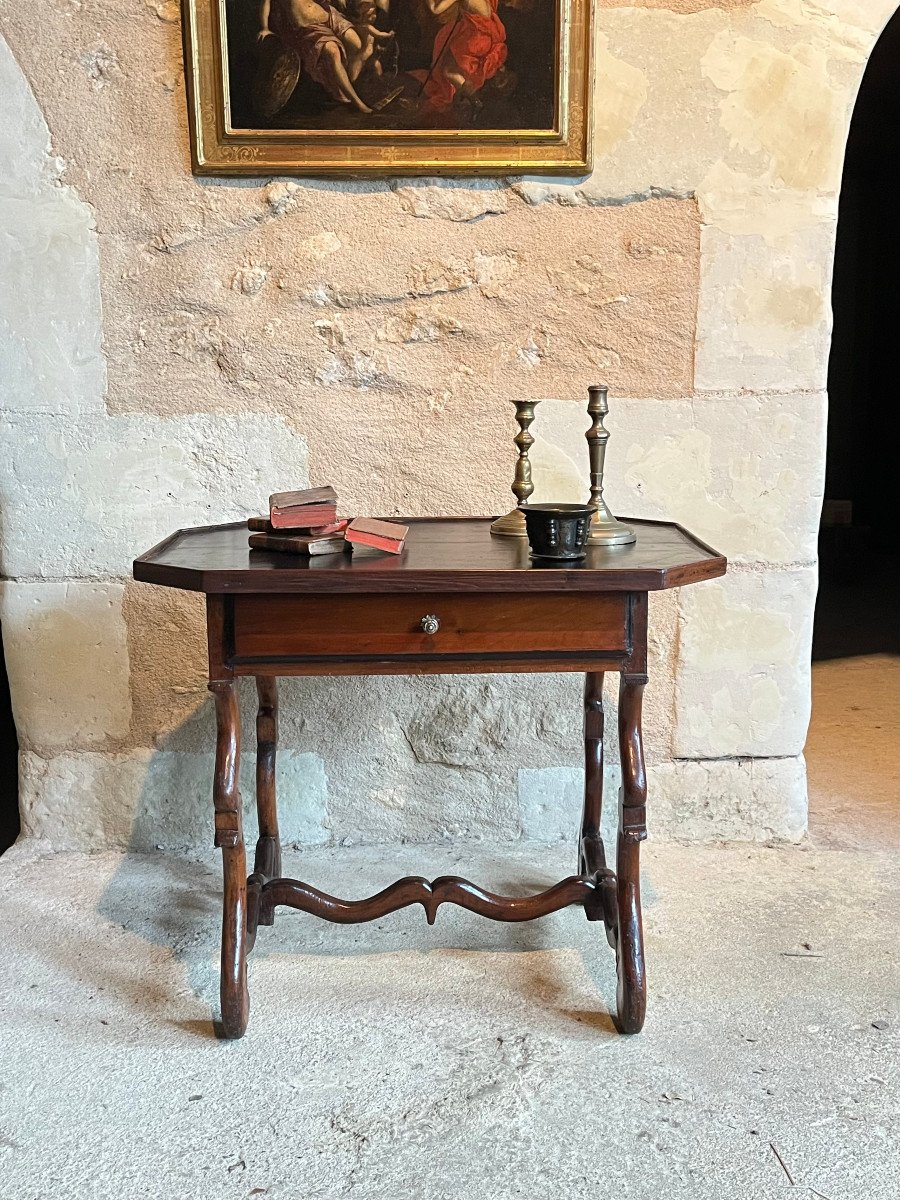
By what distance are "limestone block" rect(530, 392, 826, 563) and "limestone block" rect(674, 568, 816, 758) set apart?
0.10 metres

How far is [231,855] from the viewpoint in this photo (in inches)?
81.2

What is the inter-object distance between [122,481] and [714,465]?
159 centimetres

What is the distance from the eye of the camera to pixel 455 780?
297 cm

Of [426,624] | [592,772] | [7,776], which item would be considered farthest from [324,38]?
[7,776]

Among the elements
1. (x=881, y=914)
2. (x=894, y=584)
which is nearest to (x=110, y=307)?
(x=881, y=914)

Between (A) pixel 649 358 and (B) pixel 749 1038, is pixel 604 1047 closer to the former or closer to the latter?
(B) pixel 749 1038

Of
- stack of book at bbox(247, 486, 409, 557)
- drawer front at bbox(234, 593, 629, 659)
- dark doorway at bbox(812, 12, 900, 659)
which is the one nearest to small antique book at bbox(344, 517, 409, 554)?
stack of book at bbox(247, 486, 409, 557)

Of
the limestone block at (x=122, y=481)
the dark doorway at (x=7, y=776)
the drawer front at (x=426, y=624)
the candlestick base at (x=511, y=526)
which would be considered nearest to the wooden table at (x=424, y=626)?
the drawer front at (x=426, y=624)

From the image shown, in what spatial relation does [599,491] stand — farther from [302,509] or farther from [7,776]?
[7,776]

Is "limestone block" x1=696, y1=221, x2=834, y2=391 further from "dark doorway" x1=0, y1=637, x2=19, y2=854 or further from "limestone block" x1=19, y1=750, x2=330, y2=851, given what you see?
"dark doorway" x1=0, y1=637, x2=19, y2=854

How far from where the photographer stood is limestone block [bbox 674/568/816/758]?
2.90 m

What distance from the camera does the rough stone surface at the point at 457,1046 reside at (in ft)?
5.50

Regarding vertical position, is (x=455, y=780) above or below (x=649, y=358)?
below

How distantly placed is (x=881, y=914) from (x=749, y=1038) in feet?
2.28
